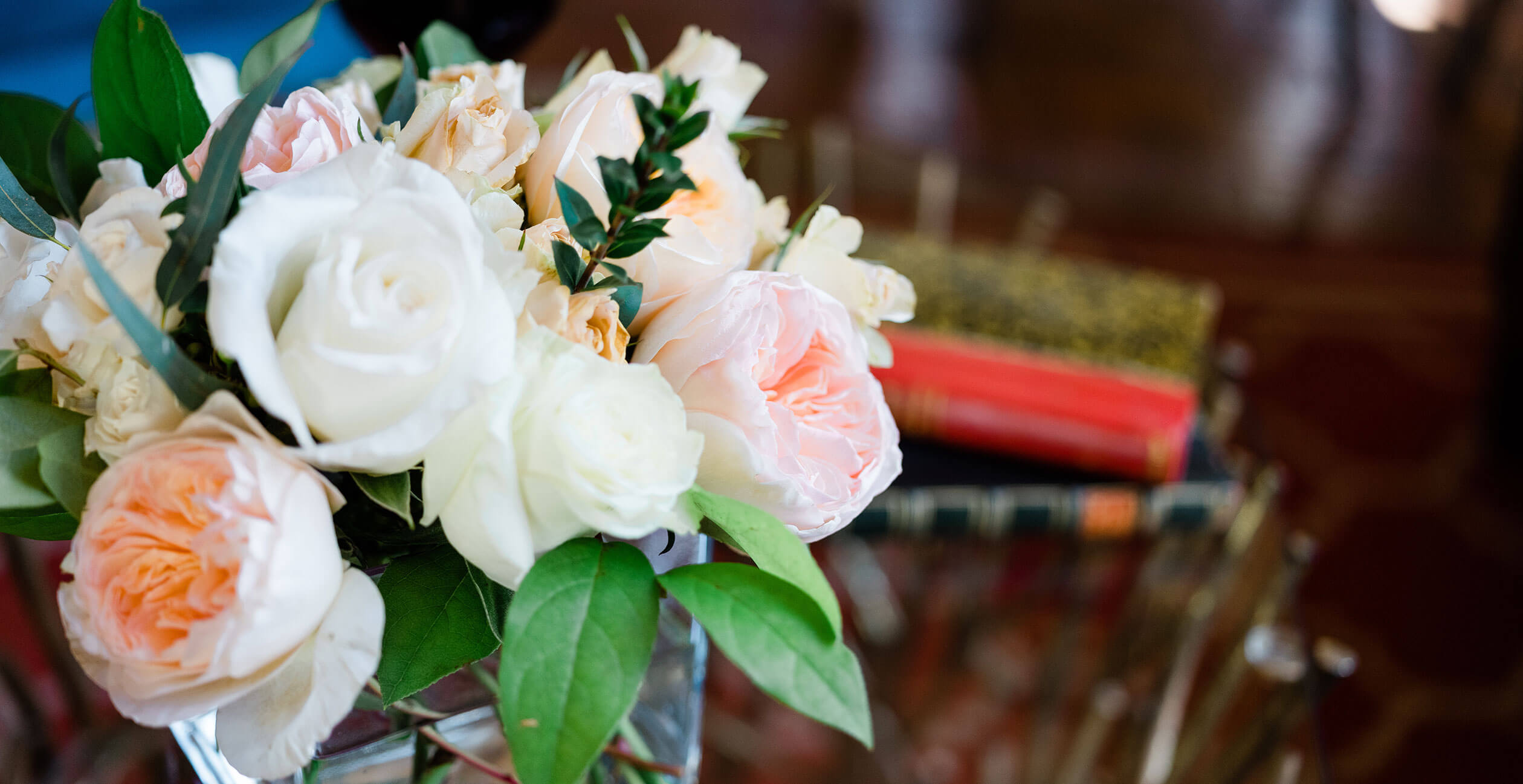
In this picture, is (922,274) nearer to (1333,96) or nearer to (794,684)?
(794,684)

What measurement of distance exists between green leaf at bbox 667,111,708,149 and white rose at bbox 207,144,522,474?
0.05 meters

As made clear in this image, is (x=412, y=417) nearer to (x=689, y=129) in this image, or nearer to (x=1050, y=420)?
(x=689, y=129)

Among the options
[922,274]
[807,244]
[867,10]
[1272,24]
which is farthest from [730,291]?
[1272,24]

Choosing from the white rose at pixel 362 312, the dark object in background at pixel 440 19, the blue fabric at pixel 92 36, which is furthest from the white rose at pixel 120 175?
the blue fabric at pixel 92 36

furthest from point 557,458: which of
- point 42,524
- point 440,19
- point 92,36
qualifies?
point 92,36

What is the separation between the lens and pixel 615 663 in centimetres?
25

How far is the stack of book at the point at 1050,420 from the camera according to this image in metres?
0.82

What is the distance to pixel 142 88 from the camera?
306mm

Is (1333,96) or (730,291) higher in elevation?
(730,291)

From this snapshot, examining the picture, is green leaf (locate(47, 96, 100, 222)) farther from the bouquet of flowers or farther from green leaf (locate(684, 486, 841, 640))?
green leaf (locate(684, 486, 841, 640))

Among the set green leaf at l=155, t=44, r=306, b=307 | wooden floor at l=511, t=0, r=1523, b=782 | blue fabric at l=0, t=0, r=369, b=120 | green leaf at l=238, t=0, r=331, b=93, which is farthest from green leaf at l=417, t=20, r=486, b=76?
blue fabric at l=0, t=0, r=369, b=120

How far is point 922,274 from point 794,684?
720 mm

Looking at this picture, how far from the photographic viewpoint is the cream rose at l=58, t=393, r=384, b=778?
224 millimetres

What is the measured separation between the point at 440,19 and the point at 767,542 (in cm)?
42
